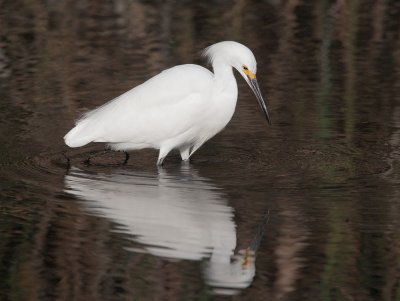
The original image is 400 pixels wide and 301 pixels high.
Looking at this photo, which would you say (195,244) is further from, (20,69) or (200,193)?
(20,69)

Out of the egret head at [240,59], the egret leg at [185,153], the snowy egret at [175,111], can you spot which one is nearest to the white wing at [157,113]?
the snowy egret at [175,111]

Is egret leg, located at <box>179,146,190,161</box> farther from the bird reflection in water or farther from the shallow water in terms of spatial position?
the bird reflection in water

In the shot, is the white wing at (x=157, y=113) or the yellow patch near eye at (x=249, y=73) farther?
the white wing at (x=157, y=113)

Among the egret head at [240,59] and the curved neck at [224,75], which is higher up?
the egret head at [240,59]

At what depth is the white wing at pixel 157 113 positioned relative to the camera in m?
8.17

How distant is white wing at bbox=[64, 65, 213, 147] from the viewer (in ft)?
26.8

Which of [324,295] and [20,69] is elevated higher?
[324,295]

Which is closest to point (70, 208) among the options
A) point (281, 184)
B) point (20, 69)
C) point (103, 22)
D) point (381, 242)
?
point (281, 184)

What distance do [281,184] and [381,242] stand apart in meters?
1.38

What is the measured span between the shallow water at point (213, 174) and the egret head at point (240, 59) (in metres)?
0.57

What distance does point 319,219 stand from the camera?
21.7ft

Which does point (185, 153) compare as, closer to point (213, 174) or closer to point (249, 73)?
point (213, 174)

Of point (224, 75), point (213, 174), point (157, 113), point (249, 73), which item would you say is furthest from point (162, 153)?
point (249, 73)

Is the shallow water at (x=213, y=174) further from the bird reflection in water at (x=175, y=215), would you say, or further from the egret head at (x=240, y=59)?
the egret head at (x=240, y=59)
